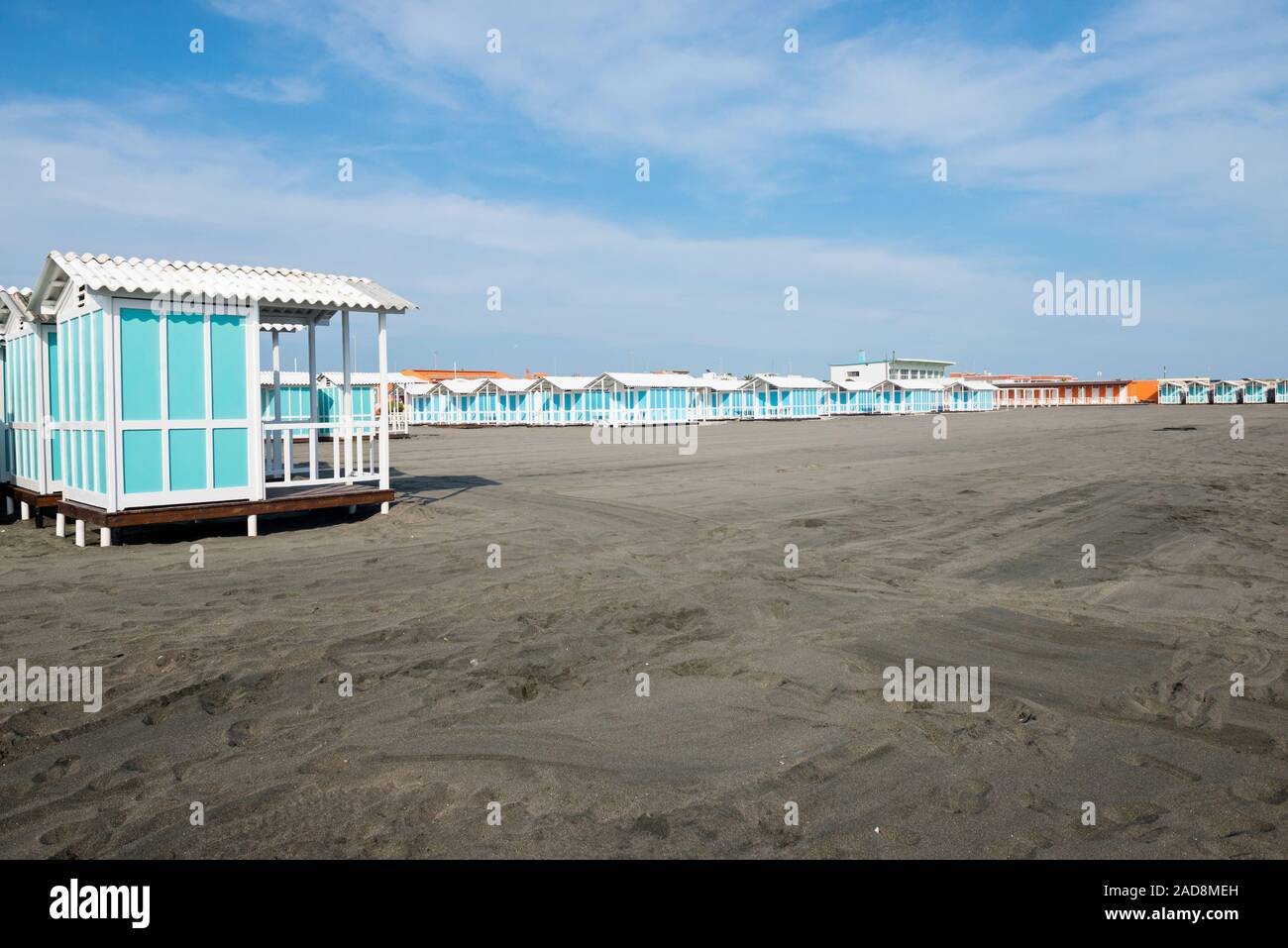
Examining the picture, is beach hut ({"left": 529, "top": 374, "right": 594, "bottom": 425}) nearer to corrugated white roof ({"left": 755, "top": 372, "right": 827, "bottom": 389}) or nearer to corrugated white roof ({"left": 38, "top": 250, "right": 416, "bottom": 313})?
corrugated white roof ({"left": 755, "top": 372, "right": 827, "bottom": 389})

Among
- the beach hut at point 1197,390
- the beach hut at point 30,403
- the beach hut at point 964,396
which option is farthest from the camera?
the beach hut at point 1197,390

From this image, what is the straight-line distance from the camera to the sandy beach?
391cm

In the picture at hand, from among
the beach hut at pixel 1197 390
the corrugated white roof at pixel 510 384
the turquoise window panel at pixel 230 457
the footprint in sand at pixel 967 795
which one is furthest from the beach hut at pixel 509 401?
the beach hut at pixel 1197 390

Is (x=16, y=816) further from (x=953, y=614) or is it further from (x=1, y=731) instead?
(x=953, y=614)

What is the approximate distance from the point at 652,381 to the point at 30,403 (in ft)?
173

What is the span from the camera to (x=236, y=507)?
1140 cm

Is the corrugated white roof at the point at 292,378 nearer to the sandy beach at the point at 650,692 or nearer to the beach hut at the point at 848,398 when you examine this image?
the sandy beach at the point at 650,692

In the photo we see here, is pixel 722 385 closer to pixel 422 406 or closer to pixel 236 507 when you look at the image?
pixel 422 406

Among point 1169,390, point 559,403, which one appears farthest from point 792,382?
point 1169,390

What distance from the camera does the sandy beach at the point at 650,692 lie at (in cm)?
391

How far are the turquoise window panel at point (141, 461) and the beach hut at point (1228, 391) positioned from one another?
401 ft

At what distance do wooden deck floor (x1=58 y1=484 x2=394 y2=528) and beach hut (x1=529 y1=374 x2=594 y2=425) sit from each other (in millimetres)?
49485
